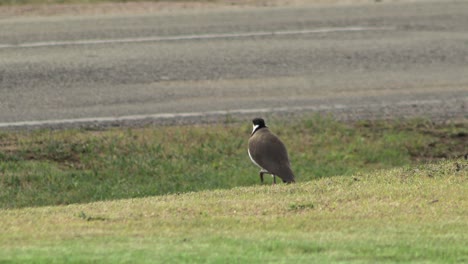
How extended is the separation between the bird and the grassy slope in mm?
629

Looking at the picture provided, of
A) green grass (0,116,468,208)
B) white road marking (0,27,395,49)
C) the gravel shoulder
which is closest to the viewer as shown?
green grass (0,116,468,208)

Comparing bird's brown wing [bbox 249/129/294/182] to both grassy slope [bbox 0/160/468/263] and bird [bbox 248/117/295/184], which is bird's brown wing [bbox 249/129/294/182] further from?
grassy slope [bbox 0/160/468/263]

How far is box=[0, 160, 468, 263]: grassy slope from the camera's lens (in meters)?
6.44

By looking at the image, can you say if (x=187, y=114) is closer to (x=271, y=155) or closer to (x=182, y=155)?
(x=182, y=155)

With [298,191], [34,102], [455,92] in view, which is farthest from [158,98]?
[298,191]

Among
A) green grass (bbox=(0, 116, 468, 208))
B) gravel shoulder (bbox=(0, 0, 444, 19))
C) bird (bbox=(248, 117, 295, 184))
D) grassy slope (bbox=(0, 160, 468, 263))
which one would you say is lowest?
green grass (bbox=(0, 116, 468, 208))

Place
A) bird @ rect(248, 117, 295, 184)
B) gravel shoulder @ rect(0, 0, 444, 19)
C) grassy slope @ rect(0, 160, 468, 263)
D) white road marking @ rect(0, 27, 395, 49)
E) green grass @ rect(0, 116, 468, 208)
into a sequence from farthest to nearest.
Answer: gravel shoulder @ rect(0, 0, 444, 19), white road marking @ rect(0, 27, 395, 49), green grass @ rect(0, 116, 468, 208), bird @ rect(248, 117, 295, 184), grassy slope @ rect(0, 160, 468, 263)

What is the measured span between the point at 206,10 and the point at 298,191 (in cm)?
839

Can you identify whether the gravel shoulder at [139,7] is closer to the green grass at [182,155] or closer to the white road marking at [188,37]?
the white road marking at [188,37]

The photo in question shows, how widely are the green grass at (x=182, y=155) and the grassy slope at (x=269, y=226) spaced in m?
1.74

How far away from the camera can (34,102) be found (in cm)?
1238

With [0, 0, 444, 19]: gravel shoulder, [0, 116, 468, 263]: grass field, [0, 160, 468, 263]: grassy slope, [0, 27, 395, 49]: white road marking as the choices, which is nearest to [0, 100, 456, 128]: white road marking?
[0, 116, 468, 263]: grass field

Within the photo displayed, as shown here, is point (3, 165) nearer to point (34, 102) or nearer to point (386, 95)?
point (34, 102)

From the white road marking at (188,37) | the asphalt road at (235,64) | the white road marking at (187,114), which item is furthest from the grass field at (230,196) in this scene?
the white road marking at (188,37)
